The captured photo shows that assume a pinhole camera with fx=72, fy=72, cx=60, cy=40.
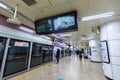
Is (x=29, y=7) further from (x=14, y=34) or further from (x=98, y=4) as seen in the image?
(x=98, y=4)

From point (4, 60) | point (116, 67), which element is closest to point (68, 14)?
point (116, 67)

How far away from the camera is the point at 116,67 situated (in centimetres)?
360

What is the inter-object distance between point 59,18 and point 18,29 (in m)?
2.94

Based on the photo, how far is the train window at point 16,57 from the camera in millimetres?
4016

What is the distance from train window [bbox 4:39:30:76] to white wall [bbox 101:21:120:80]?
5.24 metres

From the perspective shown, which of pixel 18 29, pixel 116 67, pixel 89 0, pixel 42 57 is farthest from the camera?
pixel 42 57

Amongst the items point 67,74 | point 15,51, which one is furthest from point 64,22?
point 15,51

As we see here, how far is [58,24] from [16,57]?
11.4 feet

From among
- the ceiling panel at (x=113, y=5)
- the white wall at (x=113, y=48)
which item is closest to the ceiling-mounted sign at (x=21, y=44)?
the ceiling panel at (x=113, y=5)

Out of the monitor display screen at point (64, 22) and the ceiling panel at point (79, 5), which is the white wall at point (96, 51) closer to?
the ceiling panel at point (79, 5)

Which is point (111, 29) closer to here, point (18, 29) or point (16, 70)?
point (18, 29)

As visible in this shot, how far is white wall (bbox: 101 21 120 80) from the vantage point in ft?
11.8

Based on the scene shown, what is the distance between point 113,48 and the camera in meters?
3.77

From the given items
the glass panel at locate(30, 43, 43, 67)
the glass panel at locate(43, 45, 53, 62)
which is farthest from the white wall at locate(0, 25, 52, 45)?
the glass panel at locate(43, 45, 53, 62)
